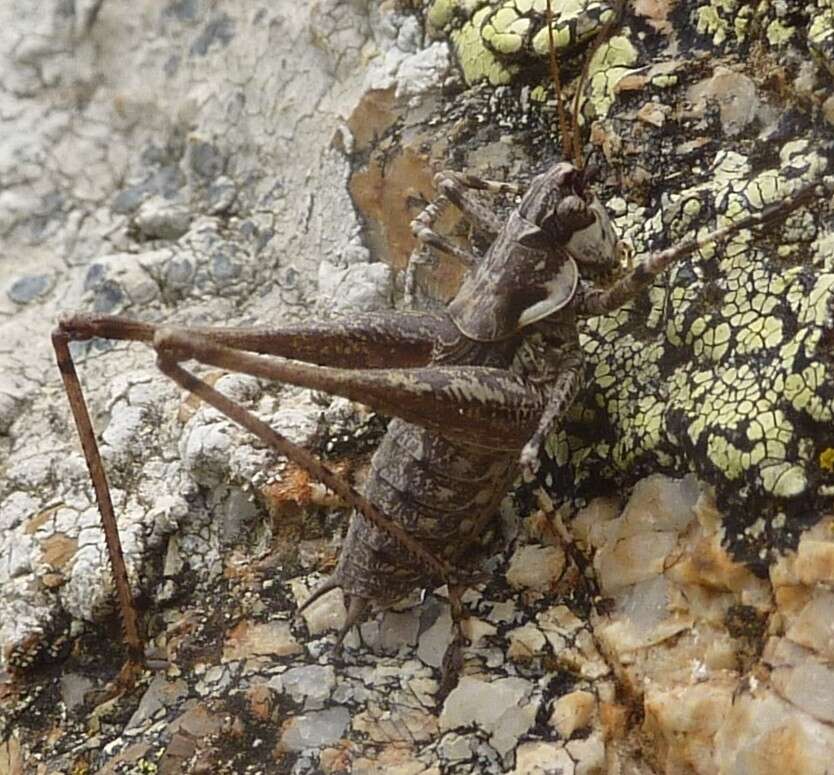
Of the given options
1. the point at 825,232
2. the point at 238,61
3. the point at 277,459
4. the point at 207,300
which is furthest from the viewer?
the point at 238,61

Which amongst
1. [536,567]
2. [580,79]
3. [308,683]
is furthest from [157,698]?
[580,79]

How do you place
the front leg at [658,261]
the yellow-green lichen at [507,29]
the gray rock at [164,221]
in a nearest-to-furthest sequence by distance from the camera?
the front leg at [658,261] → the yellow-green lichen at [507,29] → the gray rock at [164,221]

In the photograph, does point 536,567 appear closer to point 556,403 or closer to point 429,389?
point 556,403

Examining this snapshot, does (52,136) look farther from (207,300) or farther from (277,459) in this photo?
(277,459)

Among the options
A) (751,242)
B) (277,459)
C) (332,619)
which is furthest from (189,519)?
(751,242)

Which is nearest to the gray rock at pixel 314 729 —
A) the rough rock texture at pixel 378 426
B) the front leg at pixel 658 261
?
the rough rock texture at pixel 378 426

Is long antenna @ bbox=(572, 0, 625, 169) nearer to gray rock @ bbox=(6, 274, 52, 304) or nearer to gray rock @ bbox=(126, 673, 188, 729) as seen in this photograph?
gray rock @ bbox=(126, 673, 188, 729)

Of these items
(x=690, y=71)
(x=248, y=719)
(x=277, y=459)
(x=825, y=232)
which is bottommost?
(x=248, y=719)

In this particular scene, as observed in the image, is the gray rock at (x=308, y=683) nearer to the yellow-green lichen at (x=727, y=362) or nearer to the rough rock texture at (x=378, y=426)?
the rough rock texture at (x=378, y=426)
